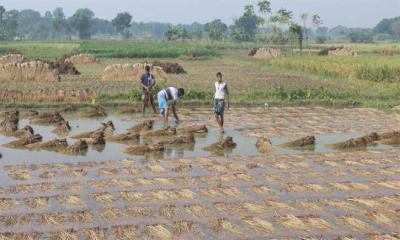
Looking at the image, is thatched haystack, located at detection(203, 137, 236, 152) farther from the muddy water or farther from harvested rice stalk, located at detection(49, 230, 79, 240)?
harvested rice stalk, located at detection(49, 230, 79, 240)

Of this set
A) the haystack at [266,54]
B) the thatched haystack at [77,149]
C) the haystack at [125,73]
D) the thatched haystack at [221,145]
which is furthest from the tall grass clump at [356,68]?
the thatched haystack at [77,149]

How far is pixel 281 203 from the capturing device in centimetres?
811

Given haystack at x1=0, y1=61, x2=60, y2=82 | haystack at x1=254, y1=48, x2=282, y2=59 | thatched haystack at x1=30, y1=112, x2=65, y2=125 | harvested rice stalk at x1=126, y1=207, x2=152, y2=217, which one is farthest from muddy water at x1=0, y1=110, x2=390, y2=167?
haystack at x1=254, y1=48, x2=282, y2=59

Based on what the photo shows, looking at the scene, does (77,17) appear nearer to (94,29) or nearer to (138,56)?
(94,29)

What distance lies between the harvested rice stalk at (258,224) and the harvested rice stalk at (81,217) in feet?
6.64

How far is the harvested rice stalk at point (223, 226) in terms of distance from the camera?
695 cm

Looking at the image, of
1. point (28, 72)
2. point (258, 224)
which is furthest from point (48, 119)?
point (28, 72)

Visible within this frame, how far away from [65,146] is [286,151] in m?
4.63

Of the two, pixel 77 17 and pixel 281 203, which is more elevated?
pixel 77 17

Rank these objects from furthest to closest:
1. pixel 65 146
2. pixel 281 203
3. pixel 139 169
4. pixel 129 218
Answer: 1. pixel 65 146
2. pixel 139 169
3. pixel 281 203
4. pixel 129 218

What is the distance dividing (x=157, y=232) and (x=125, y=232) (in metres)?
0.39

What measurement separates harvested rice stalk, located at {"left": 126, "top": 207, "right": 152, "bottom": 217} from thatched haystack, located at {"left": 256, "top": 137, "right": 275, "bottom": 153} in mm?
4555

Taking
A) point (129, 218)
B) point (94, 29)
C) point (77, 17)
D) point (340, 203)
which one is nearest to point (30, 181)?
point (129, 218)

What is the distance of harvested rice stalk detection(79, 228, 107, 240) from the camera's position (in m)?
6.68
